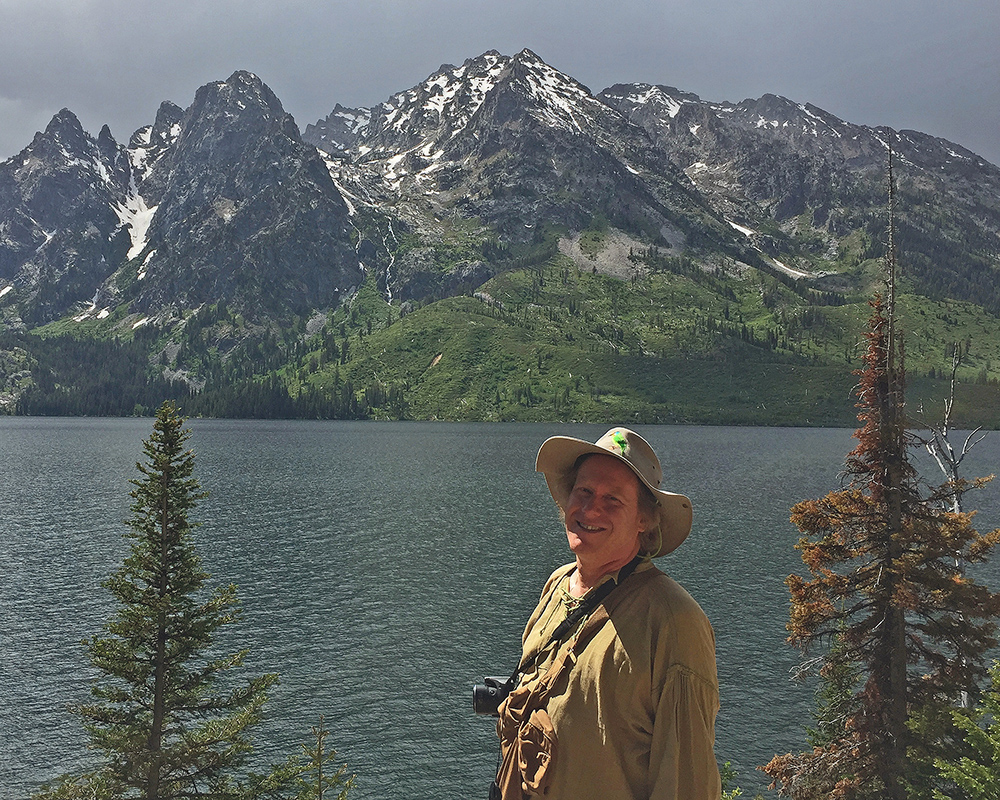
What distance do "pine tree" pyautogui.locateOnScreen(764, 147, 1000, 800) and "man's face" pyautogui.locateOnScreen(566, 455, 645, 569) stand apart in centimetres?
1800

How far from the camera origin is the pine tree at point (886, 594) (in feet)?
65.7

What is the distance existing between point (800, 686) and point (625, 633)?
153 ft

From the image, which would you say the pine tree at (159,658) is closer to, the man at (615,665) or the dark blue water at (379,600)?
the dark blue water at (379,600)

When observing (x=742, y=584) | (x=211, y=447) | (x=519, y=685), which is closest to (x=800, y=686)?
(x=742, y=584)

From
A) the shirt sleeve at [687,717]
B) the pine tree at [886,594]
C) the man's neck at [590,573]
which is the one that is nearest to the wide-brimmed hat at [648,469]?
the man's neck at [590,573]

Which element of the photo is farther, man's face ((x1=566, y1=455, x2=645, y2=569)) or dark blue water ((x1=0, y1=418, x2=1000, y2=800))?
dark blue water ((x1=0, y1=418, x2=1000, y2=800))

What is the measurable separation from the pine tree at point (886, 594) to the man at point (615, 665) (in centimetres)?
1799

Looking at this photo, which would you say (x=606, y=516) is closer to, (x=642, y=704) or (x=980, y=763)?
(x=642, y=704)

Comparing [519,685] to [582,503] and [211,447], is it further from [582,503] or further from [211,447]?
[211,447]

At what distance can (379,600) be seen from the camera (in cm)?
6147

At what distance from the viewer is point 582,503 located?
5484 mm

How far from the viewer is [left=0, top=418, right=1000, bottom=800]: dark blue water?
37094mm

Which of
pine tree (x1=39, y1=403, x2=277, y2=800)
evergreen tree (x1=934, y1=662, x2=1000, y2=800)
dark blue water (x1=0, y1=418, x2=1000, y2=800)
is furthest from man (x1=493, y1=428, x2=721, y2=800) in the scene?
dark blue water (x1=0, y1=418, x2=1000, y2=800)

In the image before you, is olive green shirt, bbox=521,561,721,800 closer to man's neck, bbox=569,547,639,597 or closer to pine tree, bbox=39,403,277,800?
man's neck, bbox=569,547,639,597
